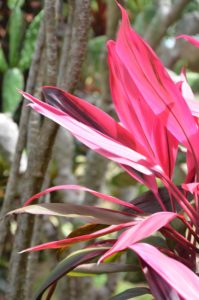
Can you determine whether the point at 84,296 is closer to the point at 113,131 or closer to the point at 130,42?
the point at 113,131

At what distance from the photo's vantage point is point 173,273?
549 mm

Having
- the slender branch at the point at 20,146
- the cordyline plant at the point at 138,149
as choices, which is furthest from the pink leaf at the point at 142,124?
the slender branch at the point at 20,146

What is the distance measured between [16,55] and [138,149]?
130cm

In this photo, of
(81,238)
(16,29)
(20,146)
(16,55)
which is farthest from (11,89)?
(81,238)

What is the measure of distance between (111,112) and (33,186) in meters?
0.60

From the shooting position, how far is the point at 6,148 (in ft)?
4.49

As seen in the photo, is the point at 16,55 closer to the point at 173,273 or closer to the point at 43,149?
the point at 43,149

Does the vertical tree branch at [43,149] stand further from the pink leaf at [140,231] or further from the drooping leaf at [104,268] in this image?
the pink leaf at [140,231]

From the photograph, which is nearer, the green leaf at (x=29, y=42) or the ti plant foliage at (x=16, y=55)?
the green leaf at (x=29, y=42)

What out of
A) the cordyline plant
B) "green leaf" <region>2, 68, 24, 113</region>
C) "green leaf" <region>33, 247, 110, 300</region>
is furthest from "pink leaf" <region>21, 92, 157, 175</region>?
"green leaf" <region>2, 68, 24, 113</region>

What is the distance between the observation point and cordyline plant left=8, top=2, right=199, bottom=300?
23.7 inches

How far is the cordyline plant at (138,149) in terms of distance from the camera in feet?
1.97

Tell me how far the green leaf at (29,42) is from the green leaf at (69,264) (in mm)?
849

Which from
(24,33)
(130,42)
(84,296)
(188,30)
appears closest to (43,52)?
(130,42)
